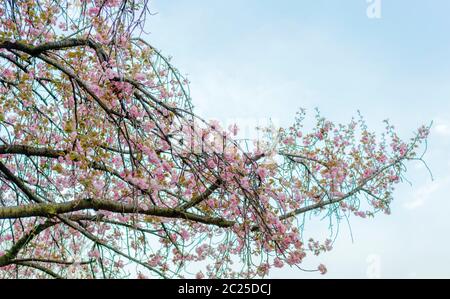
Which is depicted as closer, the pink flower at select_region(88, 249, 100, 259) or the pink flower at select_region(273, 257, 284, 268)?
the pink flower at select_region(273, 257, 284, 268)

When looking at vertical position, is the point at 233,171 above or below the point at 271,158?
below

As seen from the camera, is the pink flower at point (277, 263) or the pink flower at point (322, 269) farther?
the pink flower at point (322, 269)

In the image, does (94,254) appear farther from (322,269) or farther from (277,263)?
(322,269)

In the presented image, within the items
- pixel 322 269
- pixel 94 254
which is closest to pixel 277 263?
pixel 322 269

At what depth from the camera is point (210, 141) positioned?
4383 mm

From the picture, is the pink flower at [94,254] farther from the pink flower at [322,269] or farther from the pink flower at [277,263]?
the pink flower at [322,269]

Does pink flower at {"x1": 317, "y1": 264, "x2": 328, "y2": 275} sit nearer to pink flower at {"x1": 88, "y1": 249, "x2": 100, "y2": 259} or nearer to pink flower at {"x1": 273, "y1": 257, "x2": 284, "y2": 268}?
pink flower at {"x1": 273, "y1": 257, "x2": 284, "y2": 268}

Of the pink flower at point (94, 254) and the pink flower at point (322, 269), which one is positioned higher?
the pink flower at point (94, 254)

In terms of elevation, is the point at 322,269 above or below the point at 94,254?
below

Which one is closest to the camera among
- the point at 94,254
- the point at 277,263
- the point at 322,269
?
the point at 277,263

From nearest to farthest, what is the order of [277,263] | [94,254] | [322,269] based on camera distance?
[277,263]
[322,269]
[94,254]

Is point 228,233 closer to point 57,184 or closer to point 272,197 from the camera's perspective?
point 272,197

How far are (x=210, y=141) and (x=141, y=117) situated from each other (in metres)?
0.86
